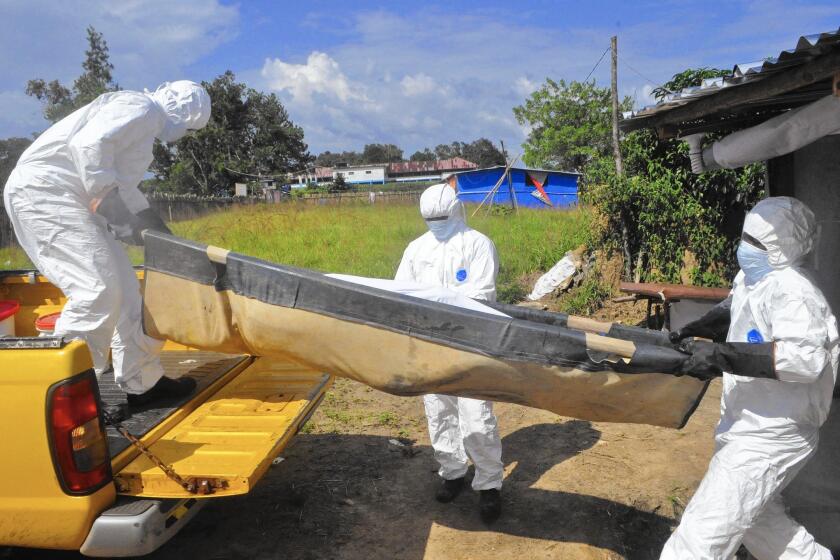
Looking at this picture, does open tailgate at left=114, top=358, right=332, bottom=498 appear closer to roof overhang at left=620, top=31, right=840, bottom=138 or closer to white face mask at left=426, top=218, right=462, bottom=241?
white face mask at left=426, top=218, right=462, bottom=241

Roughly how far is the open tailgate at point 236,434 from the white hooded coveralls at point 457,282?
0.82m

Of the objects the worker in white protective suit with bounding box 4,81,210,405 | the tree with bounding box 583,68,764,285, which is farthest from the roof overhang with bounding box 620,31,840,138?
the tree with bounding box 583,68,764,285

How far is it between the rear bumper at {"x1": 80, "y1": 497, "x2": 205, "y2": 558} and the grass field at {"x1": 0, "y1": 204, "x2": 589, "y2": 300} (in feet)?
25.2

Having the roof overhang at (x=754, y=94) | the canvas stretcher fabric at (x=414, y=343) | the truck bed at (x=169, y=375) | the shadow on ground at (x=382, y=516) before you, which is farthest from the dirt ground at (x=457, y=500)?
the roof overhang at (x=754, y=94)

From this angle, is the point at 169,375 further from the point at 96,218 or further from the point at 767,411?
the point at 767,411

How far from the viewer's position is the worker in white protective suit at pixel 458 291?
3.79 metres

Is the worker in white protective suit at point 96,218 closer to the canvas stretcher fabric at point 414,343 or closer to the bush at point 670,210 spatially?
the canvas stretcher fabric at point 414,343

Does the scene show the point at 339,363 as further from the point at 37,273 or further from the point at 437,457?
the point at 37,273

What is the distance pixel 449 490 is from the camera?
4082mm

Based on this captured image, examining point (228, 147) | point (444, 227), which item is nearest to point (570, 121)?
point (228, 147)

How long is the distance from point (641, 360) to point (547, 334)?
1.11 feet

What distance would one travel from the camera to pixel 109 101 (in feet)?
11.4

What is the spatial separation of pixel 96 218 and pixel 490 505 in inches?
108

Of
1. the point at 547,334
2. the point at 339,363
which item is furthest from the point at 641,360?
the point at 339,363
